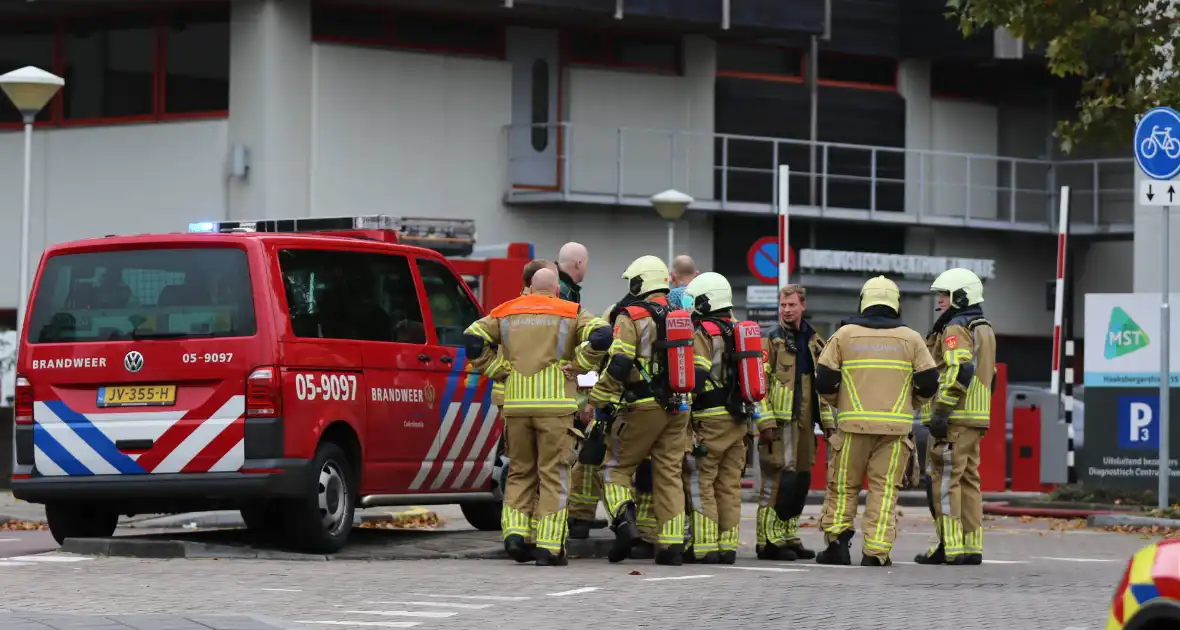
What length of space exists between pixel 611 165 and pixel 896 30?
6345 millimetres

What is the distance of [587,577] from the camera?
41.5 ft

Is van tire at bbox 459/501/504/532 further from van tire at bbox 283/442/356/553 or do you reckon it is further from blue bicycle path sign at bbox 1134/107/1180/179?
blue bicycle path sign at bbox 1134/107/1180/179

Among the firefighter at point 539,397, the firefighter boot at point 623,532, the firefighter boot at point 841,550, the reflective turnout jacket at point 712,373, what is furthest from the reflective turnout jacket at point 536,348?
the firefighter boot at point 841,550

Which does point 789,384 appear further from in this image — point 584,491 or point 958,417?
point 584,491

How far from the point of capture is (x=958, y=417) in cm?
1468

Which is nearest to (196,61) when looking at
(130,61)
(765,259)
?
(130,61)

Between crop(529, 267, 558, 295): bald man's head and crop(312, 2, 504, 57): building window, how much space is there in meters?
17.8

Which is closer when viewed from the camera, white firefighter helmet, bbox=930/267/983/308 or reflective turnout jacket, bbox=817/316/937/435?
→ reflective turnout jacket, bbox=817/316/937/435

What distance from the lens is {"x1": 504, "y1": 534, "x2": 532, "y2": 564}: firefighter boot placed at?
1349cm

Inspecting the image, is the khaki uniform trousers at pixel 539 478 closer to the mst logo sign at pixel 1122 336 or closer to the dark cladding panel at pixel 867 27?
the mst logo sign at pixel 1122 336

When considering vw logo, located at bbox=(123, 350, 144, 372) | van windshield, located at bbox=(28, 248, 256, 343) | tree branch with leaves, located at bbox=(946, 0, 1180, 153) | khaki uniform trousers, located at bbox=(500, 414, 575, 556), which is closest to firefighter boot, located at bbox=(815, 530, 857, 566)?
khaki uniform trousers, located at bbox=(500, 414, 575, 556)

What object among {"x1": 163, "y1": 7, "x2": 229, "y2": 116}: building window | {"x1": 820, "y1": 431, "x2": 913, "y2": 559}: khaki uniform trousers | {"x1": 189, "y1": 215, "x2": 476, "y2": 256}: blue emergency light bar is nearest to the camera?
{"x1": 820, "y1": 431, "x2": 913, "y2": 559}: khaki uniform trousers

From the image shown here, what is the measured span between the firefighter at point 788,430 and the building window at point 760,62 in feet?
68.1

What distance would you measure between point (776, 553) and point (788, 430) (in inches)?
31.4
